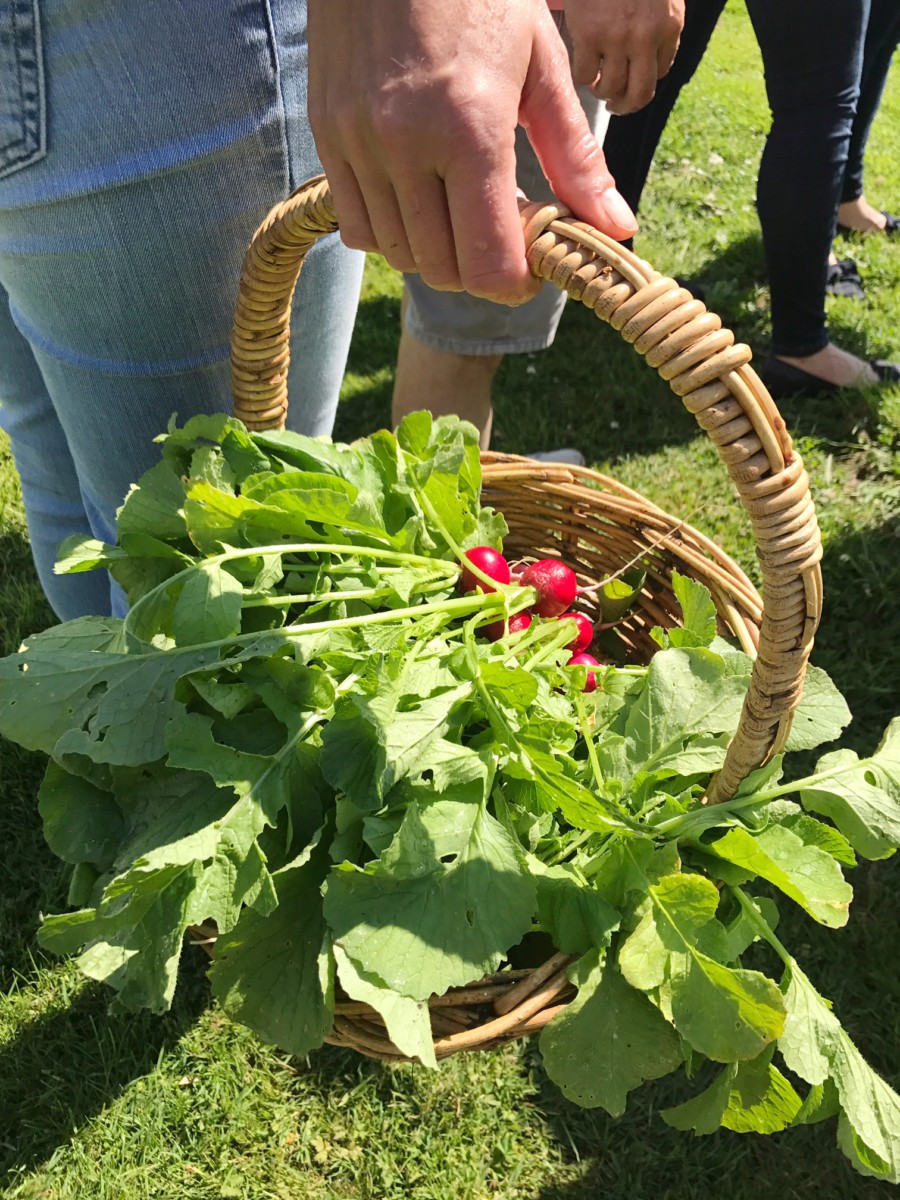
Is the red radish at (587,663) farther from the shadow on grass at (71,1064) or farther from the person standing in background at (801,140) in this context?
the person standing in background at (801,140)

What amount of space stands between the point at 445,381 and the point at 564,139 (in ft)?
4.50

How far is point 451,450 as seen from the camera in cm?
148

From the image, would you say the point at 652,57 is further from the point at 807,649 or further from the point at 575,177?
the point at 807,649

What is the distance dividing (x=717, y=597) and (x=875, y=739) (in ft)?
3.04

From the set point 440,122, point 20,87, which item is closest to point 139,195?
point 20,87

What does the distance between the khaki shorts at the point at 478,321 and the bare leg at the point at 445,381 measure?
6 centimetres

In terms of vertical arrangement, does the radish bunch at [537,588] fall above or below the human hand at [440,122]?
below

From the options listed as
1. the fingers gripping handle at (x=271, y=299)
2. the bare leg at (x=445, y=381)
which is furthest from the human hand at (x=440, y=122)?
the bare leg at (x=445, y=381)

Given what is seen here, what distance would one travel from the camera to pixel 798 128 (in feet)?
8.75

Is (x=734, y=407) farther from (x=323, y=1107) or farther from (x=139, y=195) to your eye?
(x=323, y=1107)

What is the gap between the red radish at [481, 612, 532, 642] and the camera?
61.5 inches

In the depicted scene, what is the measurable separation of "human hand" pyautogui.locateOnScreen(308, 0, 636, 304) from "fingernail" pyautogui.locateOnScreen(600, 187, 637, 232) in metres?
0.05

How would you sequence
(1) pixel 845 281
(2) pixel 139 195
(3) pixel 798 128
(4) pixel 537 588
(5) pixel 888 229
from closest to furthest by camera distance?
(2) pixel 139 195 → (4) pixel 537 588 → (3) pixel 798 128 → (1) pixel 845 281 → (5) pixel 888 229

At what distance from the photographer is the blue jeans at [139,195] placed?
1132 millimetres
